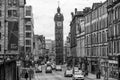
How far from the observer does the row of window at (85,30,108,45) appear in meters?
65.8

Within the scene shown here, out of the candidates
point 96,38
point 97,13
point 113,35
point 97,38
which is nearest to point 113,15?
point 113,35

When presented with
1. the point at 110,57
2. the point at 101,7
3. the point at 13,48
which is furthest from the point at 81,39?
the point at 13,48

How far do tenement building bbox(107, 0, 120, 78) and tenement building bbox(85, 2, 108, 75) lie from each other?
3276 millimetres

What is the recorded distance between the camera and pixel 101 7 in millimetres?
68250

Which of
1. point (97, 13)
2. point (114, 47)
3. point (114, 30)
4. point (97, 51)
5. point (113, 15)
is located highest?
point (97, 13)

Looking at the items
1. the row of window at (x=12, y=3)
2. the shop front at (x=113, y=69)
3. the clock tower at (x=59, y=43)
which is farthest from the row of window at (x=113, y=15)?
the clock tower at (x=59, y=43)

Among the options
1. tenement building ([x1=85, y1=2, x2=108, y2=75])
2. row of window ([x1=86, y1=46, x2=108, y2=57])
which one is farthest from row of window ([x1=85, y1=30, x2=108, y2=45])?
row of window ([x1=86, y1=46, x2=108, y2=57])

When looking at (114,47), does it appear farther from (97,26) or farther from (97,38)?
(97,26)

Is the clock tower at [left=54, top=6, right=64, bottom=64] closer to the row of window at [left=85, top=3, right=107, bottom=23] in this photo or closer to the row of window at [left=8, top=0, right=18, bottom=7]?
the row of window at [left=85, top=3, right=107, bottom=23]

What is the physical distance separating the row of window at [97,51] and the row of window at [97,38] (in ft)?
4.97

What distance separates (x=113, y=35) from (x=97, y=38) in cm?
1564

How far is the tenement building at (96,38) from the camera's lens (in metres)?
65.8

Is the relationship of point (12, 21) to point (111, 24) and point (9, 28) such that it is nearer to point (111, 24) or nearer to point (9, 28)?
point (9, 28)

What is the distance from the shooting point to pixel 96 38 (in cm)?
7269
